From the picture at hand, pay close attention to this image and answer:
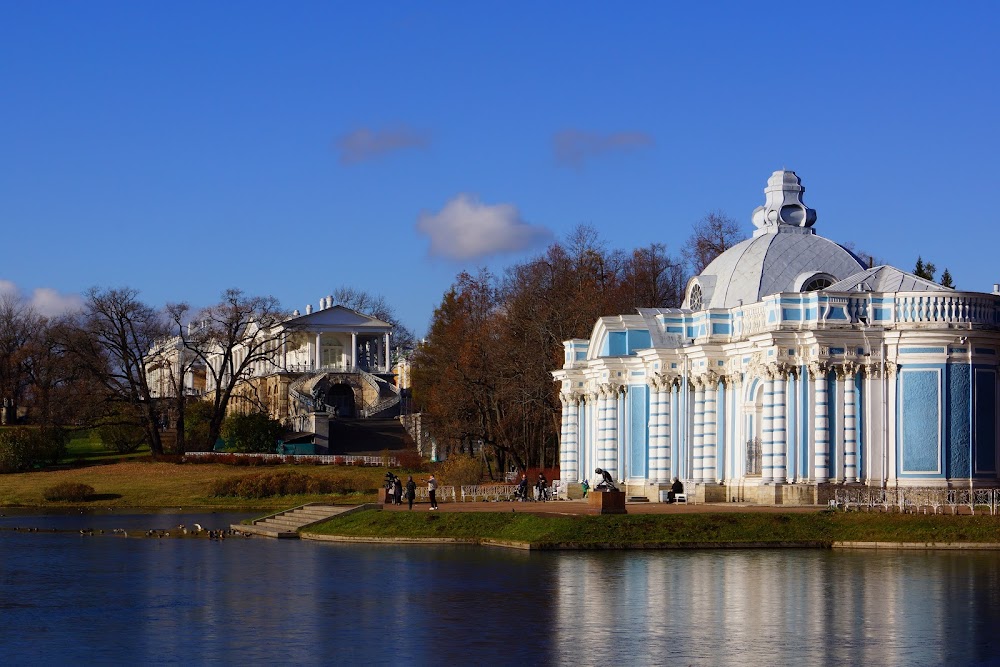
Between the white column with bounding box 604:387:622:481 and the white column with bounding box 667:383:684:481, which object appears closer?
the white column with bounding box 667:383:684:481

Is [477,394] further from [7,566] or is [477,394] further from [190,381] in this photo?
[190,381]

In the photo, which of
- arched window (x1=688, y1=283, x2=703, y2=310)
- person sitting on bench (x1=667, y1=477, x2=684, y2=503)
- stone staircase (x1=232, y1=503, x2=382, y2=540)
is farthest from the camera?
arched window (x1=688, y1=283, x2=703, y2=310)

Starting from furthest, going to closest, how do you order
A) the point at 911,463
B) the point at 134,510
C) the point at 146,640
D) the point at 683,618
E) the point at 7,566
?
the point at 134,510, the point at 911,463, the point at 7,566, the point at 683,618, the point at 146,640

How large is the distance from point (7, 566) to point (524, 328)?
4481cm

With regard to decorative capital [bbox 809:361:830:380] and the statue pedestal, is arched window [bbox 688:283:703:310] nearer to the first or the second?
decorative capital [bbox 809:361:830:380]

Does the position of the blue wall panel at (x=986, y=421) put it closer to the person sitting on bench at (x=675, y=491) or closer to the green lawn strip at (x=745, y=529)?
the green lawn strip at (x=745, y=529)

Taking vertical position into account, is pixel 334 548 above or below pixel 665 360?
below

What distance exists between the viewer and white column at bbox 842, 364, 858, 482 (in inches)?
1815

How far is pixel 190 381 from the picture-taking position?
146 m

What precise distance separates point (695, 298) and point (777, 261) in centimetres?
463

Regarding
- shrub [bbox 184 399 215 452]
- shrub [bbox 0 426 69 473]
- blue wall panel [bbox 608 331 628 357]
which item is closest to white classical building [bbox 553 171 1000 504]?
blue wall panel [bbox 608 331 628 357]

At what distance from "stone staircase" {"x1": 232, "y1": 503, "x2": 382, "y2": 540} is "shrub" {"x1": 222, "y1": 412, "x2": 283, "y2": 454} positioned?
125 ft

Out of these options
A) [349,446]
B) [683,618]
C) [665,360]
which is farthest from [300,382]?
[683,618]

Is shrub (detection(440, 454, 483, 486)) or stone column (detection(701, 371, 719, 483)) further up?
stone column (detection(701, 371, 719, 483))
